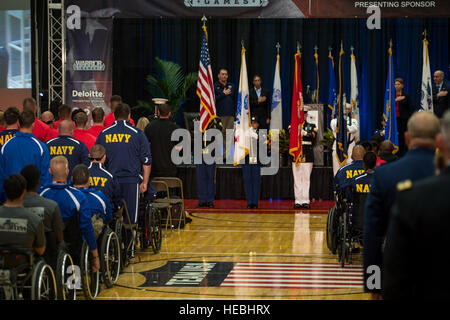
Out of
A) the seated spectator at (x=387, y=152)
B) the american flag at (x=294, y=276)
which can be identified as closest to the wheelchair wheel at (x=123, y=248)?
the american flag at (x=294, y=276)

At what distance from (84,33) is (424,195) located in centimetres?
1256

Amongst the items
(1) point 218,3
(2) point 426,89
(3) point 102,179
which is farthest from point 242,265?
(1) point 218,3

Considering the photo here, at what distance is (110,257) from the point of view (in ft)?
20.3

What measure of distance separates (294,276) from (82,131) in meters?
2.88

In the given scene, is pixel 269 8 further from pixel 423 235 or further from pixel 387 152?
pixel 423 235

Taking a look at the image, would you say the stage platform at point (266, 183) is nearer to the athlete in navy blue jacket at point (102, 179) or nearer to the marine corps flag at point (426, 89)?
the marine corps flag at point (426, 89)

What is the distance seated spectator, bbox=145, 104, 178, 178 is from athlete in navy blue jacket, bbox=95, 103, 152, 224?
1.64 metres

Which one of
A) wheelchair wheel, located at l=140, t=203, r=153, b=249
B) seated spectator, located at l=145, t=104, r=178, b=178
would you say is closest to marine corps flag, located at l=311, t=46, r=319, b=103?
seated spectator, located at l=145, t=104, r=178, b=178

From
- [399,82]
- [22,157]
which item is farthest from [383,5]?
[22,157]

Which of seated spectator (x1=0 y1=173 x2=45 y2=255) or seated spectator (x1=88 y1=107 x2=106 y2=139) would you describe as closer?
seated spectator (x1=0 y1=173 x2=45 y2=255)

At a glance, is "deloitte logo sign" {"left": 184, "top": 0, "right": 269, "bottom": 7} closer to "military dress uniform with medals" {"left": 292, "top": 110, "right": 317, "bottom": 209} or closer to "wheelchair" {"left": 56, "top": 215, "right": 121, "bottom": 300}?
"military dress uniform with medals" {"left": 292, "top": 110, "right": 317, "bottom": 209}

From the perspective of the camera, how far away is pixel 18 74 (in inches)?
509

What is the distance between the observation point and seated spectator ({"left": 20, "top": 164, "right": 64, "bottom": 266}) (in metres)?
4.83
